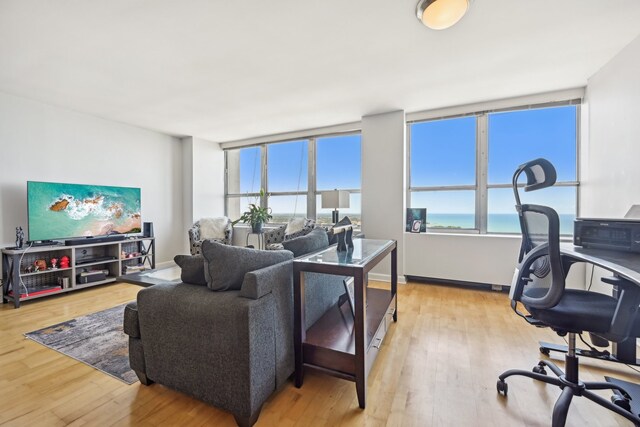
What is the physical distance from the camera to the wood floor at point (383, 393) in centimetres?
139

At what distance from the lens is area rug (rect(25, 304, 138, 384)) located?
1851 millimetres

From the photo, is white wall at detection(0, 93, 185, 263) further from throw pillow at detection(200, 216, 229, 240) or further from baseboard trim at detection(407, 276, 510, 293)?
baseboard trim at detection(407, 276, 510, 293)

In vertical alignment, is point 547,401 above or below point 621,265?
below

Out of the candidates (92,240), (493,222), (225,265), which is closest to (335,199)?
(493,222)

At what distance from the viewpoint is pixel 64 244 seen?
338 centimetres

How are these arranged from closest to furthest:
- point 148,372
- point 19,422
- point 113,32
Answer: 1. point 19,422
2. point 148,372
3. point 113,32

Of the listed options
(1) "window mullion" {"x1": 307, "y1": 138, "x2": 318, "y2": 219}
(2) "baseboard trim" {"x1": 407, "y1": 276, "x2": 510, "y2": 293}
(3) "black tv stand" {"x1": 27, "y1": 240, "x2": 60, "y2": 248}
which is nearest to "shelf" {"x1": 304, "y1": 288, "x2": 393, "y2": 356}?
(2) "baseboard trim" {"x1": 407, "y1": 276, "x2": 510, "y2": 293}

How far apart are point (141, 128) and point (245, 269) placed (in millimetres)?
4439

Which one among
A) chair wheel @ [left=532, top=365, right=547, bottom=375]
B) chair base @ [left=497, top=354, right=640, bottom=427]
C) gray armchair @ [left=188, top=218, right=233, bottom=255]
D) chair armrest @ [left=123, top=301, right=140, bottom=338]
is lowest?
chair wheel @ [left=532, top=365, right=547, bottom=375]

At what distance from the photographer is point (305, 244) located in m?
1.99

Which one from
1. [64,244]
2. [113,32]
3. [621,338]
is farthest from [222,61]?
[621,338]

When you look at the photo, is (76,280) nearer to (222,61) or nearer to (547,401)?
(222,61)

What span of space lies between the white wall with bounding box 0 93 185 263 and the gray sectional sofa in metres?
3.15

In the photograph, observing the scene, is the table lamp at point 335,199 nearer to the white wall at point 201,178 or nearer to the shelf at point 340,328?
the shelf at point 340,328
